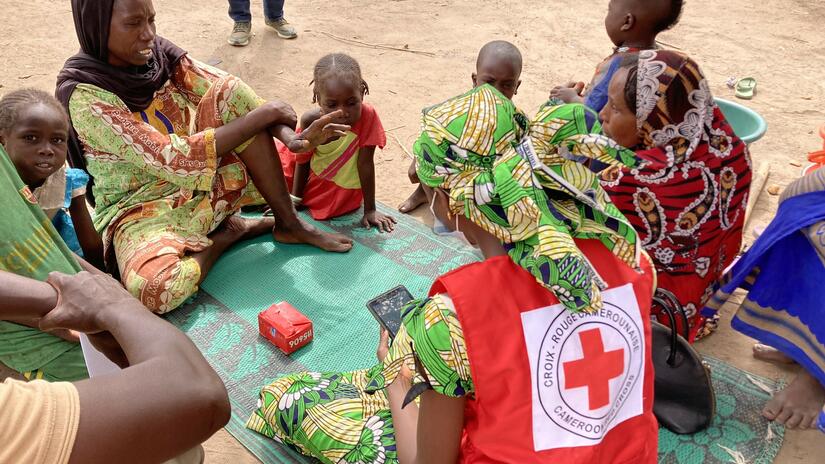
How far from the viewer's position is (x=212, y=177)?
2996mm

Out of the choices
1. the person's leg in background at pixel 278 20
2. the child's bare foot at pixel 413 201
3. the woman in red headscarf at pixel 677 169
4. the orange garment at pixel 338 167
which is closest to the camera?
the woman in red headscarf at pixel 677 169

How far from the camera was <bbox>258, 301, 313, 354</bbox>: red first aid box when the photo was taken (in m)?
2.64

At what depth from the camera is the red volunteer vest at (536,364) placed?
133cm

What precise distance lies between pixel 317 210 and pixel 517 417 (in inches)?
95.0

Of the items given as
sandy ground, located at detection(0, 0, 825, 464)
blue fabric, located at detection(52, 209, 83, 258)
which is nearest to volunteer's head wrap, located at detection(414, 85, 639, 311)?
blue fabric, located at detection(52, 209, 83, 258)

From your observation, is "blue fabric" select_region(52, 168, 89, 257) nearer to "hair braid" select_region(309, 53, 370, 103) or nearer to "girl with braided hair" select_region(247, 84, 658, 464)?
"hair braid" select_region(309, 53, 370, 103)

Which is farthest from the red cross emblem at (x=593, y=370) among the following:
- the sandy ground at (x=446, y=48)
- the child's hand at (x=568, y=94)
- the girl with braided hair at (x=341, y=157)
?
the sandy ground at (x=446, y=48)

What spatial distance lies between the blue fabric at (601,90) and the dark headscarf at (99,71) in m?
1.94

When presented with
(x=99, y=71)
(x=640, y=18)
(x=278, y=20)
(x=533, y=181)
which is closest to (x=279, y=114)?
(x=99, y=71)

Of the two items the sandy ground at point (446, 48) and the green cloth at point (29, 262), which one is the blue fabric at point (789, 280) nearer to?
the sandy ground at point (446, 48)

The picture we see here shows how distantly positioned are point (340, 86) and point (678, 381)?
1986mm

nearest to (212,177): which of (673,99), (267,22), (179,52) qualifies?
(179,52)

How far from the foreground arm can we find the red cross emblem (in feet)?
2.27

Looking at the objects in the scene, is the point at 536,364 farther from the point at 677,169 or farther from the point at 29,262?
the point at 29,262
